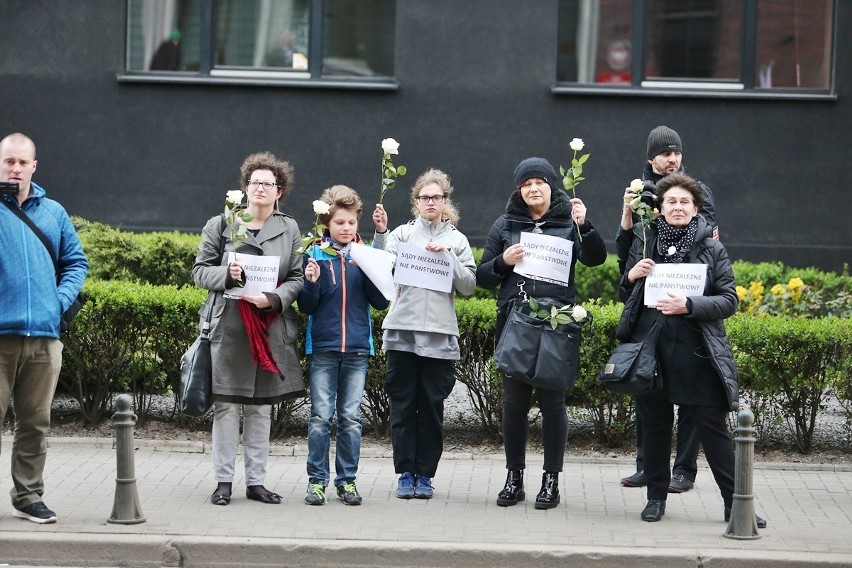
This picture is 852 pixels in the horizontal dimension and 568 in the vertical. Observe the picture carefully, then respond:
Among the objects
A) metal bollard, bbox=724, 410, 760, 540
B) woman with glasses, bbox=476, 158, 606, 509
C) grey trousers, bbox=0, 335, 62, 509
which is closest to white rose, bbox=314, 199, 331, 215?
woman with glasses, bbox=476, 158, 606, 509

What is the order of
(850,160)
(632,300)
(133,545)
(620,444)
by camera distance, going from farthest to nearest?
(850,160), (620,444), (632,300), (133,545)

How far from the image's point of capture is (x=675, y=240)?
7051 millimetres

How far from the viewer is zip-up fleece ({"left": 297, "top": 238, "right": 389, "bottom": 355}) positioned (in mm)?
7371

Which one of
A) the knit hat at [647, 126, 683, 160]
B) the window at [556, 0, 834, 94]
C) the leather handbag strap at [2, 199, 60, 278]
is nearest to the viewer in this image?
the leather handbag strap at [2, 199, 60, 278]

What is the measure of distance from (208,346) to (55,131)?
7889 millimetres

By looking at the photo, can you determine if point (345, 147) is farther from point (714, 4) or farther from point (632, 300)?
point (632, 300)

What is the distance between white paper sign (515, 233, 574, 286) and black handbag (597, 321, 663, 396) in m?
0.62

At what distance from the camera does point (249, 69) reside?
14.4 m

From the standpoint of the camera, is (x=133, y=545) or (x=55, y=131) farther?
(x=55, y=131)

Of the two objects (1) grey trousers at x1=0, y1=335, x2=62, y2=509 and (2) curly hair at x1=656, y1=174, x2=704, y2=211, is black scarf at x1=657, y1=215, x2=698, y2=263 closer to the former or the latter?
(2) curly hair at x1=656, y1=174, x2=704, y2=211

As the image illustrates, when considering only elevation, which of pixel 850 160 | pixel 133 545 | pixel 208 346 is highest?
pixel 850 160

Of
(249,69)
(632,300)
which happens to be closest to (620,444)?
(632,300)

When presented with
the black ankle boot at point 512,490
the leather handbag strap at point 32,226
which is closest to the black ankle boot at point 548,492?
the black ankle boot at point 512,490

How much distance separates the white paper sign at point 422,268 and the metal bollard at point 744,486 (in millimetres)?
1885
